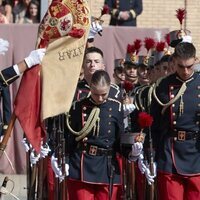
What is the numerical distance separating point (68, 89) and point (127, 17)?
26.1 ft

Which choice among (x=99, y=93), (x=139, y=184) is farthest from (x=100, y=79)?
(x=139, y=184)

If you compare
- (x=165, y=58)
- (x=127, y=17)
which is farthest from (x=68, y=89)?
(x=127, y=17)

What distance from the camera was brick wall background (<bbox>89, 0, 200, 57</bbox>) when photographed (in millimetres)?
16875

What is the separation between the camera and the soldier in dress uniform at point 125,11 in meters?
15.2

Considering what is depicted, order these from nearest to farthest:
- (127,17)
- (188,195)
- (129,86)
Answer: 1. (188,195)
2. (129,86)
3. (127,17)

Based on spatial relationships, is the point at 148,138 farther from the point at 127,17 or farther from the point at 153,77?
the point at 127,17

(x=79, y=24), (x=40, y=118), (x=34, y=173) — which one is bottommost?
(x=34, y=173)

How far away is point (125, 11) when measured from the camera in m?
15.2

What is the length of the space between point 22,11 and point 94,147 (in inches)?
303

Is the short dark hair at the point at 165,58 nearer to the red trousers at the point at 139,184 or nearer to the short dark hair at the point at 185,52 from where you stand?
the red trousers at the point at 139,184

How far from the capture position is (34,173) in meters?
10.1

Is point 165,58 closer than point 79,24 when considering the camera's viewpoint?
No

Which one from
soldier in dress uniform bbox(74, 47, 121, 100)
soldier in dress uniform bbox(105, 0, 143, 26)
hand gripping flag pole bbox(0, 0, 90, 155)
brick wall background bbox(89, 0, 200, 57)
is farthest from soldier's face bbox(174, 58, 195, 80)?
brick wall background bbox(89, 0, 200, 57)

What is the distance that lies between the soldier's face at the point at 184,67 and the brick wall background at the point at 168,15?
8.62 metres
